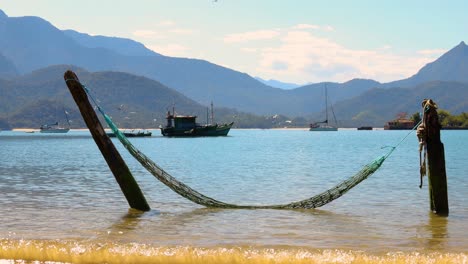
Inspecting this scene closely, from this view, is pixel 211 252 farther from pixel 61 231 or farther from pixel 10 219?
pixel 10 219

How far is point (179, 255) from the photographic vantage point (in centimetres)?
1434

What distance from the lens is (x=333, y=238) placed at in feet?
63.3

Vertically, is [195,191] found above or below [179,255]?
above

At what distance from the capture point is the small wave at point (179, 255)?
13947 millimetres

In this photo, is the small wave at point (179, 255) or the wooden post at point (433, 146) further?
the wooden post at point (433, 146)

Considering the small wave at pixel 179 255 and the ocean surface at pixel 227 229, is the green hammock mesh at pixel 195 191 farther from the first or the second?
the small wave at pixel 179 255

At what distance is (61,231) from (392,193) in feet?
71.6

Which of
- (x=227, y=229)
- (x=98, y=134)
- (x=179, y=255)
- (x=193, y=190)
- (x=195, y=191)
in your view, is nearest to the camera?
(x=179, y=255)

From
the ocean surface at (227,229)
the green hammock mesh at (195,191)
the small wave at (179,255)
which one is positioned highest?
the green hammock mesh at (195,191)

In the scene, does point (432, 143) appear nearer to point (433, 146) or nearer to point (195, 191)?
point (433, 146)

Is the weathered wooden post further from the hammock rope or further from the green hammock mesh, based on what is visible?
the green hammock mesh

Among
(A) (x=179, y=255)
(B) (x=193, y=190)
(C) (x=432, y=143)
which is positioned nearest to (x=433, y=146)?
(C) (x=432, y=143)

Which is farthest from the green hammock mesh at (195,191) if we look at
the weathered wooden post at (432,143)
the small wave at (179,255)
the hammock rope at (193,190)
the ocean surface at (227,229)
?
the small wave at (179,255)

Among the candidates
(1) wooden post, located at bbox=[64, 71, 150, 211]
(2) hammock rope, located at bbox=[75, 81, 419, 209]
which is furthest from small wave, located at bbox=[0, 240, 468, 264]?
(1) wooden post, located at bbox=[64, 71, 150, 211]
